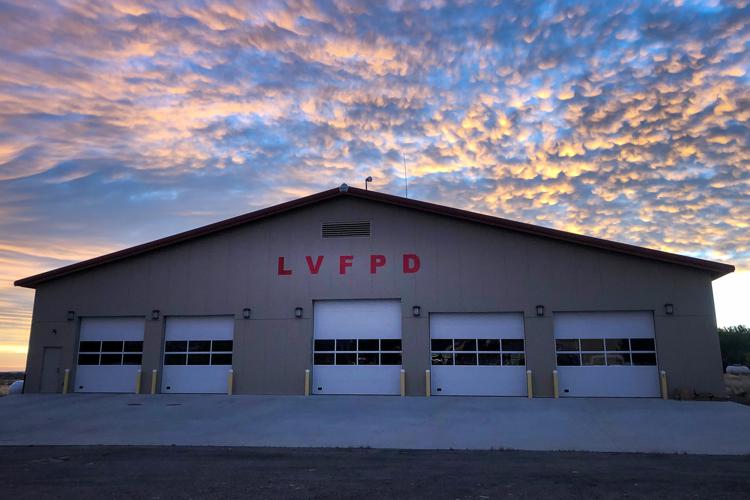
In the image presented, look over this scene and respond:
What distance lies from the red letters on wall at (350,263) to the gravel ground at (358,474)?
37.2ft

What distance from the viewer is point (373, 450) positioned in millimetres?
12164

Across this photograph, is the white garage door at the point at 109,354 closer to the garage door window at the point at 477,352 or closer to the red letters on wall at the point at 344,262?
the red letters on wall at the point at 344,262

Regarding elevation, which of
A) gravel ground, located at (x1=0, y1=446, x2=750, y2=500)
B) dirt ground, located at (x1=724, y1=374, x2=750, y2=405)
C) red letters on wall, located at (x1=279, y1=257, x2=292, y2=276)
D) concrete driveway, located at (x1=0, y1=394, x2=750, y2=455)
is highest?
red letters on wall, located at (x1=279, y1=257, x2=292, y2=276)

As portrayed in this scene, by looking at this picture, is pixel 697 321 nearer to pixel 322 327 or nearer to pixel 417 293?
pixel 417 293

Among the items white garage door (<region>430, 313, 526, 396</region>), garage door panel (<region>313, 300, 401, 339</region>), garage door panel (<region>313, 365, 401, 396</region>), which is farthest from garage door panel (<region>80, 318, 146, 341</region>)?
white garage door (<region>430, 313, 526, 396</region>)

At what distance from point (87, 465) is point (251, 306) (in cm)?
1293

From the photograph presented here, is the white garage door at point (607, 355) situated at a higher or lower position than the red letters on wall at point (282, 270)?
lower

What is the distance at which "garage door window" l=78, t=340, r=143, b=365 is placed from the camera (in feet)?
80.1

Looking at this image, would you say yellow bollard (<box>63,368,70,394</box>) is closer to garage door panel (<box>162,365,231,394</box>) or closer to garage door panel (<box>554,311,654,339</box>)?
garage door panel (<box>162,365,231,394</box>)

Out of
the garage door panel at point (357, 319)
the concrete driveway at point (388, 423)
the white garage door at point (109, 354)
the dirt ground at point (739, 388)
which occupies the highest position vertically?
the garage door panel at point (357, 319)

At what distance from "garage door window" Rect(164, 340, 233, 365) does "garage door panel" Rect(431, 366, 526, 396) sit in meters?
8.55

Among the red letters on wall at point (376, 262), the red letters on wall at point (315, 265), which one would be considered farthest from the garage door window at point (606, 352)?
the red letters on wall at point (315, 265)

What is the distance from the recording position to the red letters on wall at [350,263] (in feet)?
74.9

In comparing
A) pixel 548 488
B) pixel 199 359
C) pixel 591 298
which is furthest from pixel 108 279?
pixel 548 488
